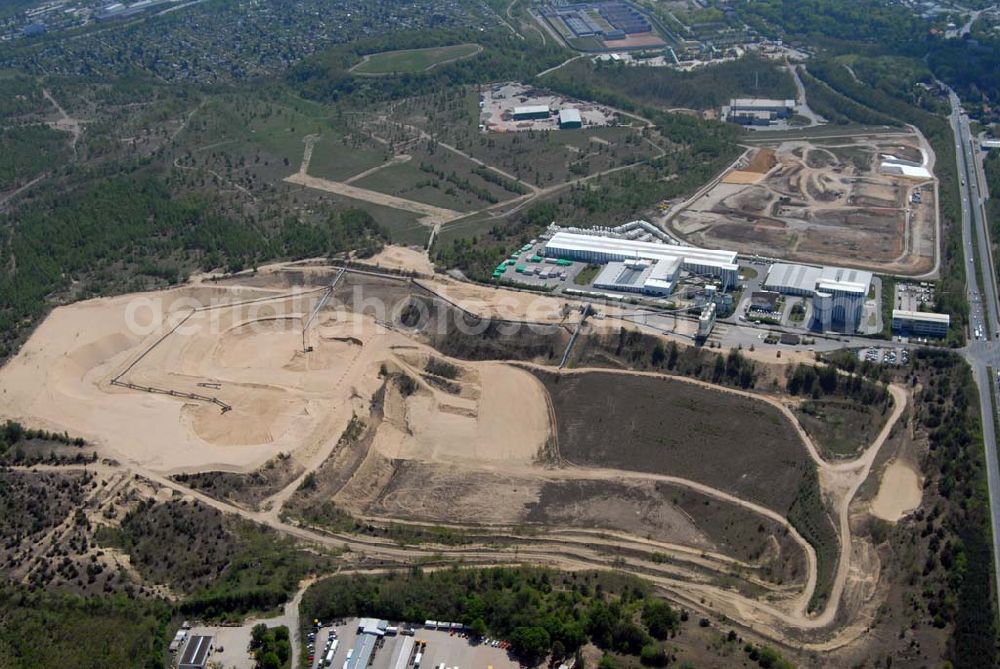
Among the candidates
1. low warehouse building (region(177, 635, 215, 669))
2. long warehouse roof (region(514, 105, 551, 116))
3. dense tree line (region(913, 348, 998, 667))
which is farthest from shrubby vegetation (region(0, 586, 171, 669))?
long warehouse roof (region(514, 105, 551, 116))

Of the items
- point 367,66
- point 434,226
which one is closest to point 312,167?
point 434,226

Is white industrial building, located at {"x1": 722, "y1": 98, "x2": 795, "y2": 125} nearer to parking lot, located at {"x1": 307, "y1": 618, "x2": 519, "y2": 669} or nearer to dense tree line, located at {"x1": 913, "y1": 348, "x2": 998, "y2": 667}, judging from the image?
dense tree line, located at {"x1": 913, "y1": 348, "x2": 998, "y2": 667}

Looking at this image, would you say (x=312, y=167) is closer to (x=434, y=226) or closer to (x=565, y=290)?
(x=434, y=226)

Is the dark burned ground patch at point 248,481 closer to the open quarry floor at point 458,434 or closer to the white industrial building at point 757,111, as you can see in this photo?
the open quarry floor at point 458,434

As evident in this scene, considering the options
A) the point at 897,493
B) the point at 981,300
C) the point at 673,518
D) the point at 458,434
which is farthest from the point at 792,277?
the point at 458,434

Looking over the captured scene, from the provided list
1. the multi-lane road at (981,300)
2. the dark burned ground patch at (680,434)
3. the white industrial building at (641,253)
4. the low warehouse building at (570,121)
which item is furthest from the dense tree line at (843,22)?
the dark burned ground patch at (680,434)
